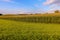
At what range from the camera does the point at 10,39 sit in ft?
43.4

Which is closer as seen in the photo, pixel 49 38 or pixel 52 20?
pixel 49 38

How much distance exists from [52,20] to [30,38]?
1841 inches

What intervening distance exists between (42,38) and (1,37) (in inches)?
150

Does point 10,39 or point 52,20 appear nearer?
point 10,39

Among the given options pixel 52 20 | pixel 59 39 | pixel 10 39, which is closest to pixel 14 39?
pixel 10 39

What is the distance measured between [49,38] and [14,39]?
3.26m

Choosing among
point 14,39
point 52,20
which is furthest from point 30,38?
point 52,20

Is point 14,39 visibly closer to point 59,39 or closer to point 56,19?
point 59,39

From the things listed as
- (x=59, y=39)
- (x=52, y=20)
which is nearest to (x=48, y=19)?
(x=52, y=20)

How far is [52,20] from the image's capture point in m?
59.5

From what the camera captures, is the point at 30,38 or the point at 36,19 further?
the point at 36,19

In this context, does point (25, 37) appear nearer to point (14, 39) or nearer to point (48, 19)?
point (14, 39)

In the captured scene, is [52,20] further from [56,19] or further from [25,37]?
[25,37]

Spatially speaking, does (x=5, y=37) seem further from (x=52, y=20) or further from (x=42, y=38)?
(x=52, y=20)
